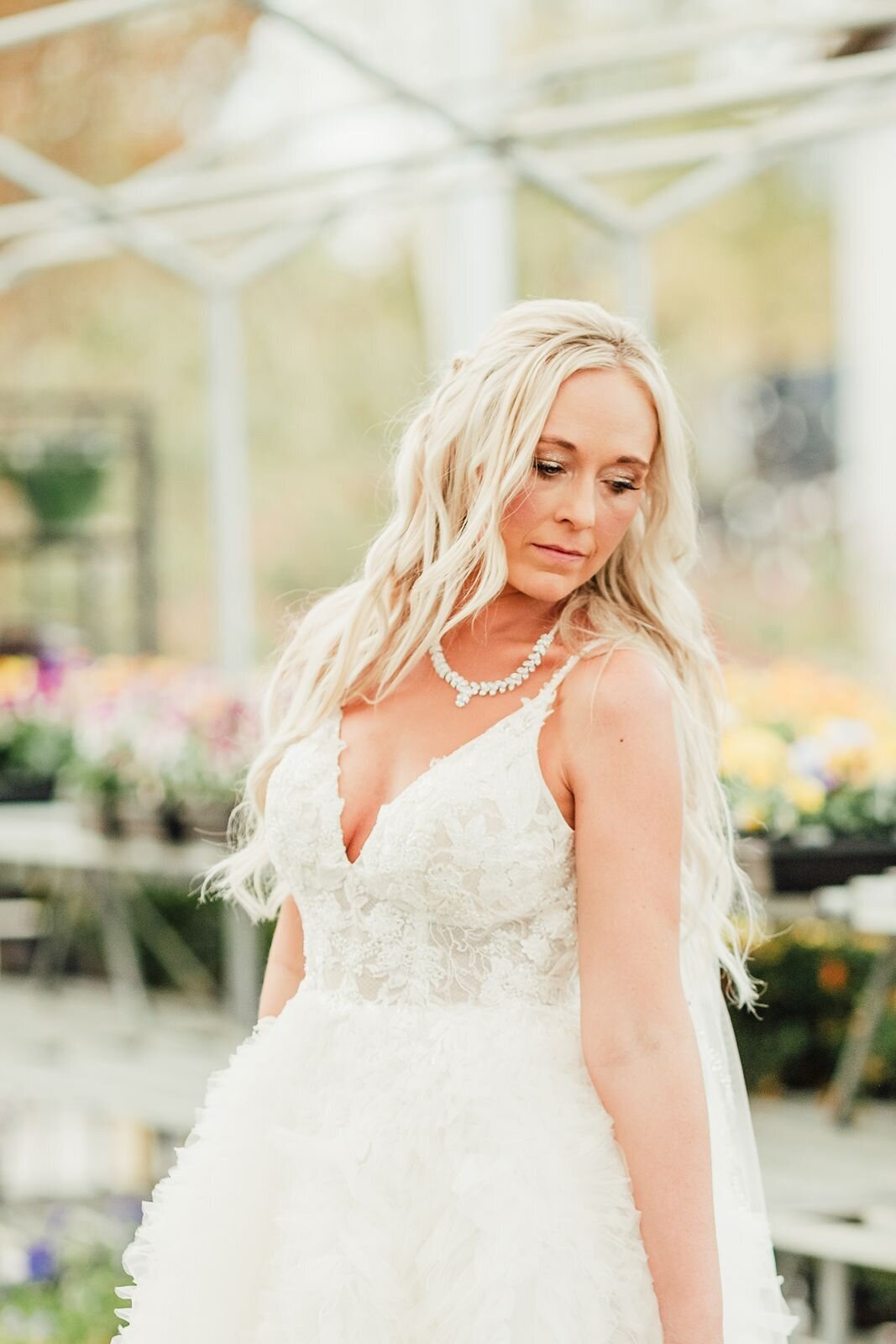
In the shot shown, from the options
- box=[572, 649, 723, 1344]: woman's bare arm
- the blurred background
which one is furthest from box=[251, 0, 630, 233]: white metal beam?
box=[572, 649, 723, 1344]: woman's bare arm

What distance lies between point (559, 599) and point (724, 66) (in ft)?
49.4

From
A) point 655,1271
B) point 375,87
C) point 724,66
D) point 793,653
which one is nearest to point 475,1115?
point 655,1271

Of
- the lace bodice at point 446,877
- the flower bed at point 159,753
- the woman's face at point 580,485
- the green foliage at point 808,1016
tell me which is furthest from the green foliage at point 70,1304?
the woman's face at point 580,485

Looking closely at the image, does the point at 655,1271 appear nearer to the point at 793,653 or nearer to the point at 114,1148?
the point at 114,1148

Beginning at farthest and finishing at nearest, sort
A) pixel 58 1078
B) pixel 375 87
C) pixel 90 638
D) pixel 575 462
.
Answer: pixel 90 638, pixel 58 1078, pixel 375 87, pixel 575 462

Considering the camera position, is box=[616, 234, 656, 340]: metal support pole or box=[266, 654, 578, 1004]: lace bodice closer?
box=[266, 654, 578, 1004]: lace bodice

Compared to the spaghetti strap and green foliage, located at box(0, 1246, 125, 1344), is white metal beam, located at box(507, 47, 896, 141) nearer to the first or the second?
the spaghetti strap

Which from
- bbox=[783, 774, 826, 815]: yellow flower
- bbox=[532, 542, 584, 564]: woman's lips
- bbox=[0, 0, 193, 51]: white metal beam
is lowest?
bbox=[783, 774, 826, 815]: yellow flower

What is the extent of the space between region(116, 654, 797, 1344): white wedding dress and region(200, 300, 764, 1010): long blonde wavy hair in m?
0.13

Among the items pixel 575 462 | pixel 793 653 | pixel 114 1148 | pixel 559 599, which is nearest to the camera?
pixel 575 462

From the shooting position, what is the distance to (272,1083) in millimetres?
1992

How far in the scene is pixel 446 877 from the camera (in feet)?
6.05

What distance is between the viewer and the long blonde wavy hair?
189 cm

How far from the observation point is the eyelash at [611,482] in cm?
188
